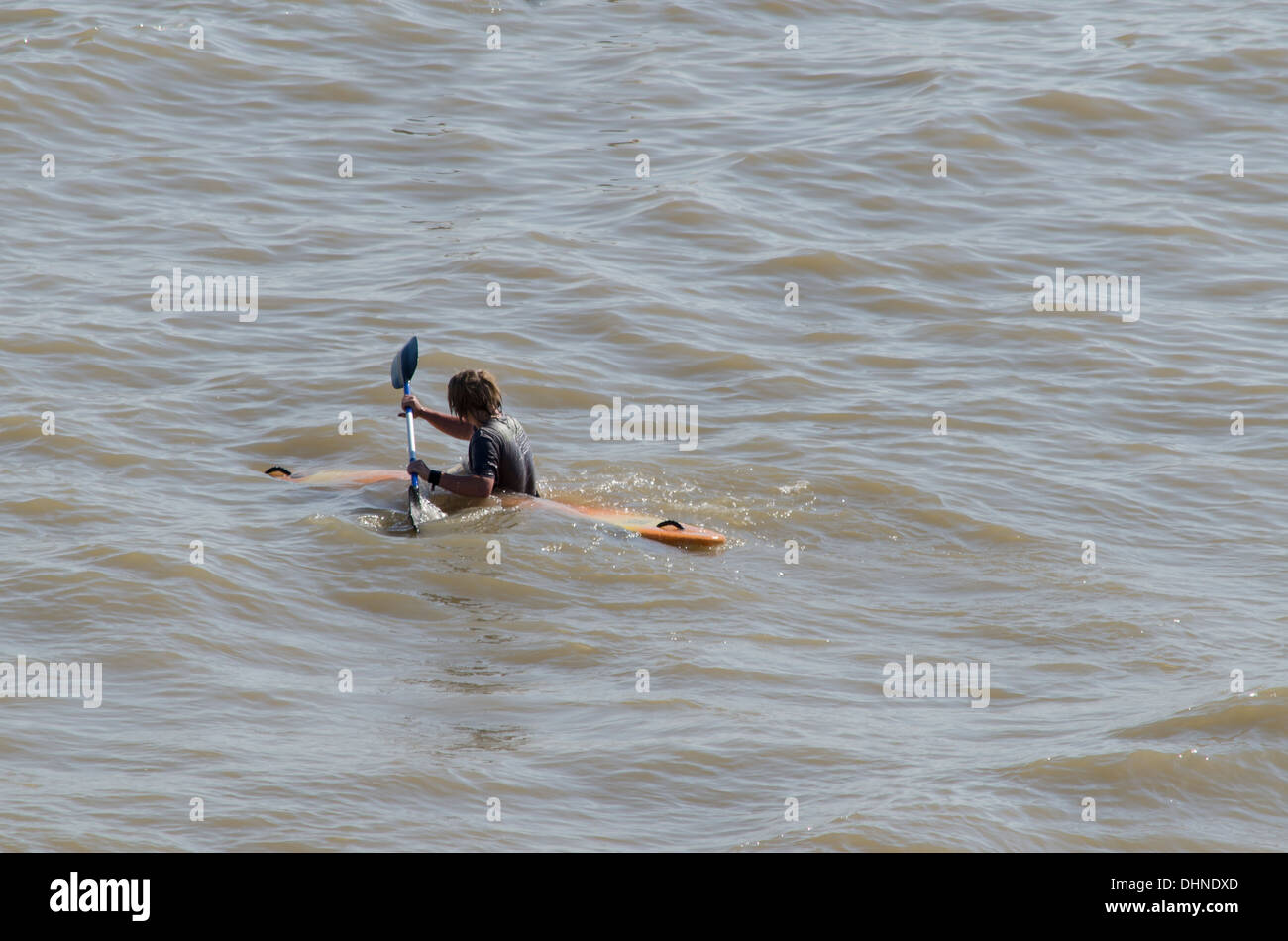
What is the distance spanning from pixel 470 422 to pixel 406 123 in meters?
7.80

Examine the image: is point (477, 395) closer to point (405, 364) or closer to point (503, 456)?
point (503, 456)

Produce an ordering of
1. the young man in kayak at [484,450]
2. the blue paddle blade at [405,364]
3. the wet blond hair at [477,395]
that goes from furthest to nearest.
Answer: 1. the blue paddle blade at [405,364]
2. the wet blond hair at [477,395]
3. the young man in kayak at [484,450]

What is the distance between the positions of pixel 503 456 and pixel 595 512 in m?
0.56

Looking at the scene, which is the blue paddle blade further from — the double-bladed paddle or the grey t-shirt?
the grey t-shirt

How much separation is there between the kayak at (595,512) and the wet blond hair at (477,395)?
36cm

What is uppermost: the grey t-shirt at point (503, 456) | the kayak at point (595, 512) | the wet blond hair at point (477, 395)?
the wet blond hair at point (477, 395)

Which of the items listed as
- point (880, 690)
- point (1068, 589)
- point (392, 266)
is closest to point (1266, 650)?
point (1068, 589)

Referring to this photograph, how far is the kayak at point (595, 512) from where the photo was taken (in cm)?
806

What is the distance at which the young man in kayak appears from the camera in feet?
26.5

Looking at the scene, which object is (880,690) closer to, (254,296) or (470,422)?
(470,422)

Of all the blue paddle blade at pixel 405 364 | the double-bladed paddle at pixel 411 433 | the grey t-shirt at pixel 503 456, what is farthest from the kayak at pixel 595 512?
the blue paddle blade at pixel 405 364

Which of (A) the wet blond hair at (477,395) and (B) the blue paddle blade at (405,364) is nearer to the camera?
(A) the wet blond hair at (477,395)

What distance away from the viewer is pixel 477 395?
27.0 ft

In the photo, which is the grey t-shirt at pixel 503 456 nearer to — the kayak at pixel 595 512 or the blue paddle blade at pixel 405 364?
the kayak at pixel 595 512
